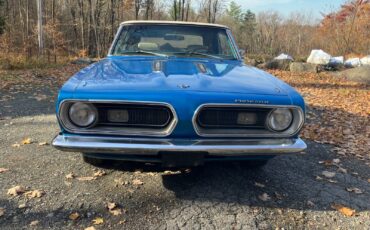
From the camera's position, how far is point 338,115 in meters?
7.67

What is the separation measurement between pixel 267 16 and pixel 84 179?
30.1 meters

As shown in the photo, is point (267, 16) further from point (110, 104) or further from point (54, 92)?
point (110, 104)

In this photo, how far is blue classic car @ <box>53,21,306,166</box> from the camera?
2.80 metres

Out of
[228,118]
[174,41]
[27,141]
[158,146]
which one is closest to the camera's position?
[158,146]

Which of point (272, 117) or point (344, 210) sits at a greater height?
point (272, 117)

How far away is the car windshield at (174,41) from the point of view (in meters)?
4.48

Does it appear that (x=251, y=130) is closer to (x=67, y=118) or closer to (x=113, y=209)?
(x=113, y=209)

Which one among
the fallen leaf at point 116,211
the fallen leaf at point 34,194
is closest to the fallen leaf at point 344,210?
the fallen leaf at point 116,211

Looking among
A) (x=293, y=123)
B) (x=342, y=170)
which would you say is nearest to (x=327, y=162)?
(x=342, y=170)

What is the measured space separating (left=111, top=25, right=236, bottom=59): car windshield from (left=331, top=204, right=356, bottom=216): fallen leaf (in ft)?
7.02

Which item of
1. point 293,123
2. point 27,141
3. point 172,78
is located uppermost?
point 172,78

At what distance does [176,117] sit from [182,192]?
38.1 inches

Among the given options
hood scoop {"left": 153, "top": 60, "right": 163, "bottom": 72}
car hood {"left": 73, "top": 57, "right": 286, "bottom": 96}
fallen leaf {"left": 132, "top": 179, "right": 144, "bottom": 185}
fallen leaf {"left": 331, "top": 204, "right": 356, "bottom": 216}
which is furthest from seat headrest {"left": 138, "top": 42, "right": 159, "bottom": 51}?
fallen leaf {"left": 331, "top": 204, "right": 356, "bottom": 216}

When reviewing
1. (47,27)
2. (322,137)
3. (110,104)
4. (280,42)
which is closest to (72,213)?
(110,104)
